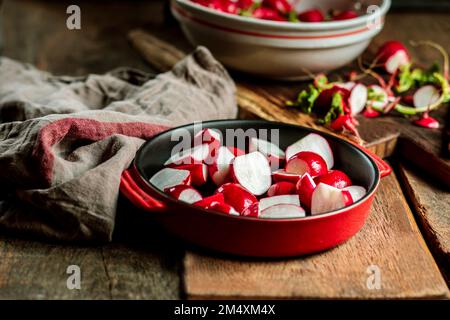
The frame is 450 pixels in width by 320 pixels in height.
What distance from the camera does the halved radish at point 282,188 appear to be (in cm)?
121

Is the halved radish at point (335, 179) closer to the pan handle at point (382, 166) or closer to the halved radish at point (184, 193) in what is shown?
the pan handle at point (382, 166)

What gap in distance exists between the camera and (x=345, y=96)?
1657 mm

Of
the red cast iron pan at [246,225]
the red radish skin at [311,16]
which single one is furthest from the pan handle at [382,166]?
the red radish skin at [311,16]

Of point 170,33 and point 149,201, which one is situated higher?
point 149,201

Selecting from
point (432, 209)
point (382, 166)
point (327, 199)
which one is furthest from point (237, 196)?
point (432, 209)

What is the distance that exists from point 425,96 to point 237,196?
2.57 ft

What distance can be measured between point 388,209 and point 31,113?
74 cm

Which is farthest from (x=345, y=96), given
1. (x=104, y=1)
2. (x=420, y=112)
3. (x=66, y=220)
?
(x=104, y=1)

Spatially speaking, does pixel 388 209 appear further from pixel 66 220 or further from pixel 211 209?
pixel 66 220

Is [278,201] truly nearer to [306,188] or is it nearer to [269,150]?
[306,188]

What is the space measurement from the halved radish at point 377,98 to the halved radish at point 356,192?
0.51 meters

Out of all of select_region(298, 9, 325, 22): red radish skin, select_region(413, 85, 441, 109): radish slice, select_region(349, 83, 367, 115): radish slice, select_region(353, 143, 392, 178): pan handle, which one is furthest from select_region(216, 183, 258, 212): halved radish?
select_region(298, 9, 325, 22): red radish skin

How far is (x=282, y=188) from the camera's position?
121 cm
